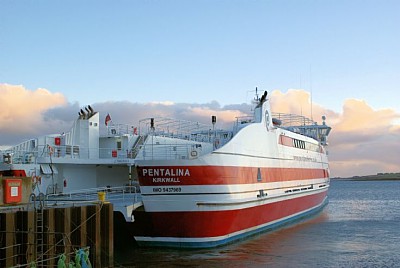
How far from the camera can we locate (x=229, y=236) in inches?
814

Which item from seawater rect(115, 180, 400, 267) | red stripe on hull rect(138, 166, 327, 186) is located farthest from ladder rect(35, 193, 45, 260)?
red stripe on hull rect(138, 166, 327, 186)

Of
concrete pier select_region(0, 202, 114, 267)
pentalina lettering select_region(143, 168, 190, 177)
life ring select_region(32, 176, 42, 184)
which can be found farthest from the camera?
life ring select_region(32, 176, 42, 184)

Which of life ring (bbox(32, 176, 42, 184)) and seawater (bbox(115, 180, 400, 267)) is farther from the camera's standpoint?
life ring (bbox(32, 176, 42, 184))

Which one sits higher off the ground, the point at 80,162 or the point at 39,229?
the point at 80,162

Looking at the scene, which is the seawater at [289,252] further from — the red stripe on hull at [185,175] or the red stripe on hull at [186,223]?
the red stripe on hull at [185,175]

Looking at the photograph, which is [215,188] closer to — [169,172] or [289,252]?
[169,172]

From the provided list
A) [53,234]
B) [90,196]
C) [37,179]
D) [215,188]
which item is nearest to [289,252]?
[215,188]

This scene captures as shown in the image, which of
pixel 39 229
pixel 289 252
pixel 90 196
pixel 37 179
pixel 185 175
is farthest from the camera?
pixel 90 196

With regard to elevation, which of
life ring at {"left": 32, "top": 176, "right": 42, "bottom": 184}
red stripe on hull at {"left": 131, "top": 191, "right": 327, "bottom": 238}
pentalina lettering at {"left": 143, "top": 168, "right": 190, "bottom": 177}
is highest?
pentalina lettering at {"left": 143, "top": 168, "right": 190, "bottom": 177}

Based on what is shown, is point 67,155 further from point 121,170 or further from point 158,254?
point 158,254

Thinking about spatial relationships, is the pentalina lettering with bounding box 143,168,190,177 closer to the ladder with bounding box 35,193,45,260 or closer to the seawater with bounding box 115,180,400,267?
the seawater with bounding box 115,180,400,267

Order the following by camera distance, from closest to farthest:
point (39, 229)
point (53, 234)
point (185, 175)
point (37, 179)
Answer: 1. point (39, 229)
2. point (53, 234)
3. point (185, 175)
4. point (37, 179)

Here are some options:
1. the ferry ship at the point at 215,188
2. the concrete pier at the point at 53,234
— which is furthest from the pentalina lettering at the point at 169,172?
the concrete pier at the point at 53,234

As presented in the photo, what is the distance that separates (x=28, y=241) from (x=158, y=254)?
610 centimetres
